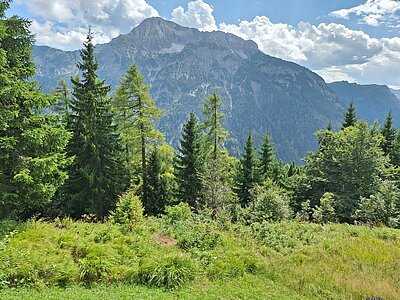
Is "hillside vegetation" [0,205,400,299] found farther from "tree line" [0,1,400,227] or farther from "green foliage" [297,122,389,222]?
"green foliage" [297,122,389,222]

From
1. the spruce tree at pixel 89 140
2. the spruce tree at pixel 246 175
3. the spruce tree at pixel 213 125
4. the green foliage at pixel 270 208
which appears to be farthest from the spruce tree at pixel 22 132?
the spruce tree at pixel 246 175

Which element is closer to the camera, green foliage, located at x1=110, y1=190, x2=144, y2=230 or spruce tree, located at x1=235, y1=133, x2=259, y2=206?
green foliage, located at x1=110, y1=190, x2=144, y2=230

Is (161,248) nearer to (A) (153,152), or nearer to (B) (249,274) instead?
(B) (249,274)

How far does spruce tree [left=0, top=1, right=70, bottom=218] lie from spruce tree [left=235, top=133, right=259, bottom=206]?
21106 mm

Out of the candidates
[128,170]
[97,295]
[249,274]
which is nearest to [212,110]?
[128,170]

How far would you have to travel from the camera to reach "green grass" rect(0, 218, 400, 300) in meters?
7.57

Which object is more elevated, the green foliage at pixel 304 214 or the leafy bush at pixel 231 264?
the green foliage at pixel 304 214

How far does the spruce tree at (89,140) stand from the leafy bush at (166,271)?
12875 mm

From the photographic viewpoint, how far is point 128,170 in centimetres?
2614

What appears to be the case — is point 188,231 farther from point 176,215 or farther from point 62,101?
point 62,101

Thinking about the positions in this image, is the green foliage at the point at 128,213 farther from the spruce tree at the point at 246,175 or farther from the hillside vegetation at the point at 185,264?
the spruce tree at the point at 246,175

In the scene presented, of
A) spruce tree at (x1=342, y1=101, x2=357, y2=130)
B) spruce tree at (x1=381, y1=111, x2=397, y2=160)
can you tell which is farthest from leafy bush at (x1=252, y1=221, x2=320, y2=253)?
spruce tree at (x1=381, y1=111, x2=397, y2=160)

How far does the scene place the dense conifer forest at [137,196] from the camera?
28.0 feet

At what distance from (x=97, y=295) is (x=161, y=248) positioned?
11.0 feet
